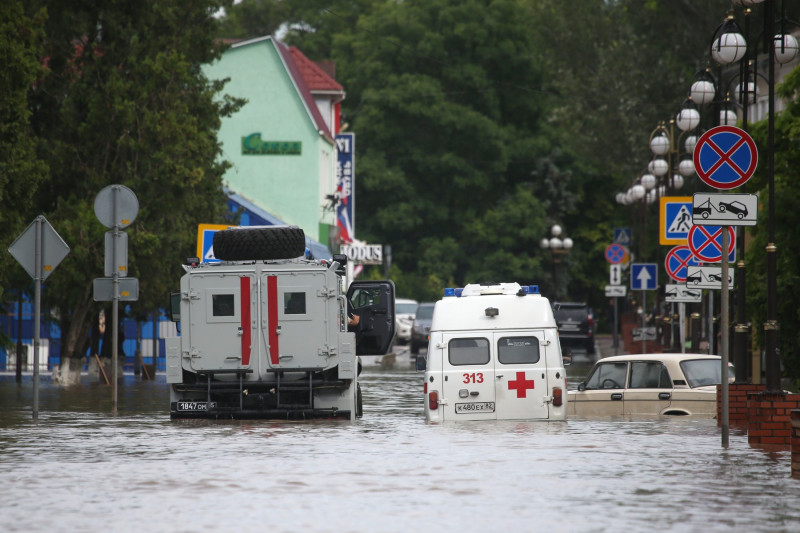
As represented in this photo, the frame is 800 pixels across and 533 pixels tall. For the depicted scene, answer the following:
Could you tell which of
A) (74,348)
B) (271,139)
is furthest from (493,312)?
(271,139)

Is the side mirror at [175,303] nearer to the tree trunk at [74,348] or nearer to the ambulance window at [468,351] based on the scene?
the ambulance window at [468,351]

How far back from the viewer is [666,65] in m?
58.2

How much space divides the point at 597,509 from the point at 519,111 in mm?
75922

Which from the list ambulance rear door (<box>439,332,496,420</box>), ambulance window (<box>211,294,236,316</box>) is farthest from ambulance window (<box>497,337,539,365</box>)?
ambulance window (<box>211,294,236,316</box>)

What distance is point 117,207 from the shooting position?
2269cm

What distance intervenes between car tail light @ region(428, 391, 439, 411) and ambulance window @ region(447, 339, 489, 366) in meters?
0.54

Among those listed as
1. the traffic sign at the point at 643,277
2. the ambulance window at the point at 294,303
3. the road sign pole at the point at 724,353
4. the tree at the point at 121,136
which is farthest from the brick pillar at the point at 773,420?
the traffic sign at the point at 643,277

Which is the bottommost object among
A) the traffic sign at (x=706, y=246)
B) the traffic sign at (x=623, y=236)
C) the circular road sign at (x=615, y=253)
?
the traffic sign at (x=706, y=246)

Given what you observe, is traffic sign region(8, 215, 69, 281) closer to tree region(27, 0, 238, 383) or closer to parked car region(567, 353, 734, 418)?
parked car region(567, 353, 734, 418)

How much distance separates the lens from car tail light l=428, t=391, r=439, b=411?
21.1 metres

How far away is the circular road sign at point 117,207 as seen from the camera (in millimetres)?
22625

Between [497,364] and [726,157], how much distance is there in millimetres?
6032

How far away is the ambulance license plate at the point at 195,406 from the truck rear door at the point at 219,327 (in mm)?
472

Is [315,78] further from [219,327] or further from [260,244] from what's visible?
[219,327]
